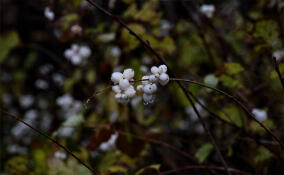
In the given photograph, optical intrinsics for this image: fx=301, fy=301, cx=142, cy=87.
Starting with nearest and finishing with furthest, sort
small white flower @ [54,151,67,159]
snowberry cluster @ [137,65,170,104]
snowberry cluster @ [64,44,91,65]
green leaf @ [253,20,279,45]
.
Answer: snowberry cluster @ [137,65,170,104], green leaf @ [253,20,279,45], small white flower @ [54,151,67,159], snowberry cluster @ [64,44,91,65]

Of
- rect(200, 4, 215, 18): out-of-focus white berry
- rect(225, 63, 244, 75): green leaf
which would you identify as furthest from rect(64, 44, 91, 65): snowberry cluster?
rect(225, 63, 244, 75): green leaf

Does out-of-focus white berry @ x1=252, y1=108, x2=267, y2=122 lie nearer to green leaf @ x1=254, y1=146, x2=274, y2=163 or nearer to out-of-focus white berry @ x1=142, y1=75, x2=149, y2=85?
green leaf @ x1=254, y1=146, x2=274, y2=163

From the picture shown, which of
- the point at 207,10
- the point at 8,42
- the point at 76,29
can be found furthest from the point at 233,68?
the point at 8,42

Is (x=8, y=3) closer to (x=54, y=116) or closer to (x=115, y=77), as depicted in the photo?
(x=54, y=116)

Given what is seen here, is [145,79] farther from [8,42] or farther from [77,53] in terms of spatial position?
[8,42]

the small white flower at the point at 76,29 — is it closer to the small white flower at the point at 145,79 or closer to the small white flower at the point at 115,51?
the small white flower at the point at 115,51

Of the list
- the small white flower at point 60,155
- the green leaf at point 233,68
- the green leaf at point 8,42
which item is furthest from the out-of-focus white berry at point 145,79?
the green leaf at point 8,42

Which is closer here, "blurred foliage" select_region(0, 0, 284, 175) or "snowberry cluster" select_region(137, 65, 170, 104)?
"snowberry cluster" select_region(137, 65, 170, 104)
